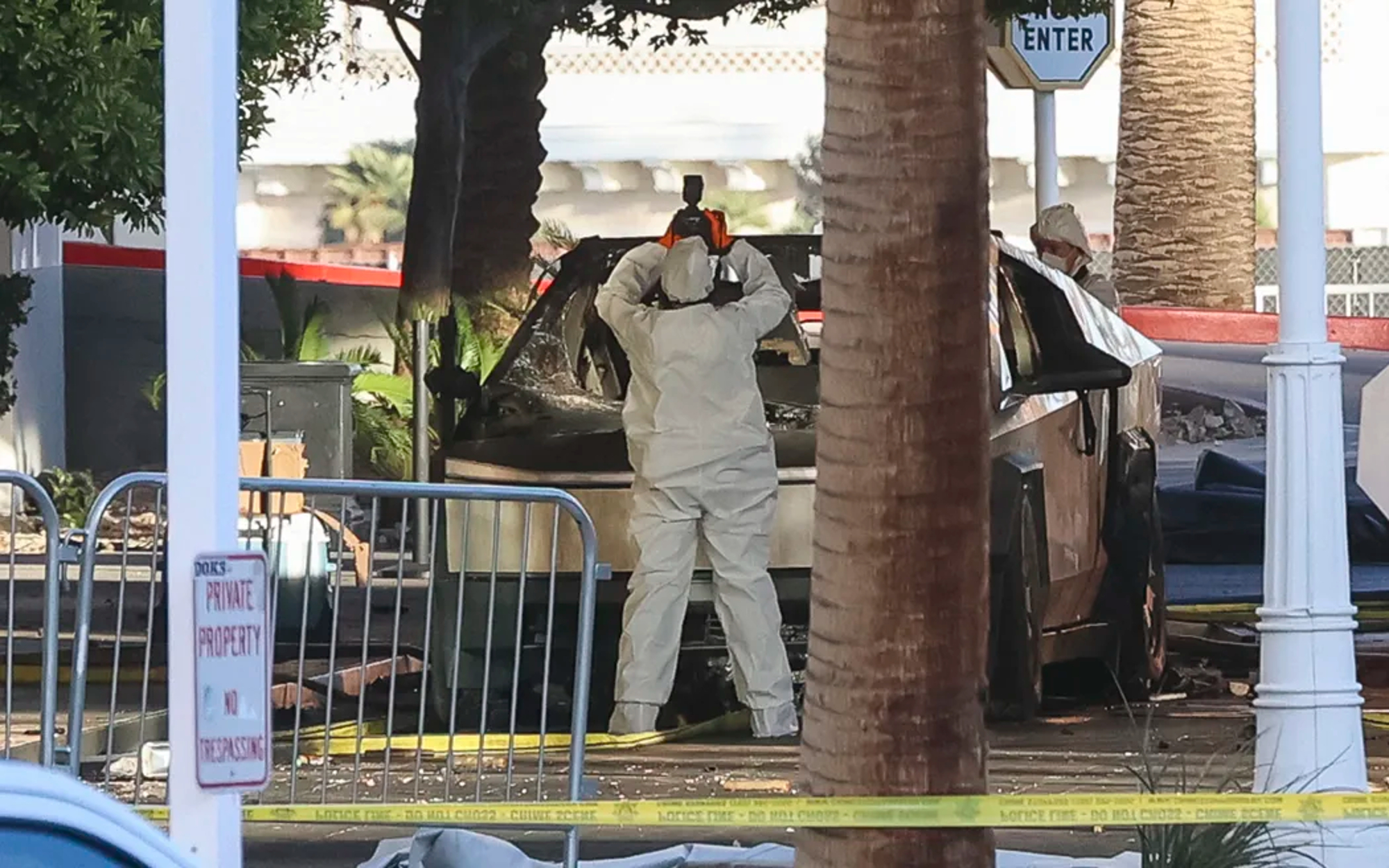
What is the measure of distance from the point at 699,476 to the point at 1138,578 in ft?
7.33

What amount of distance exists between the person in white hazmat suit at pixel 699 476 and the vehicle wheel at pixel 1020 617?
81cm

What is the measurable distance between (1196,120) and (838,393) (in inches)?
491

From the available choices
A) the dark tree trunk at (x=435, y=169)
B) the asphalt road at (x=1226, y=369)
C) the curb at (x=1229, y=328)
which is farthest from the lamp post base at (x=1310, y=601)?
the dark tree trunk at (x=435, y=169)

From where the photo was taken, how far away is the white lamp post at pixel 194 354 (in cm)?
395

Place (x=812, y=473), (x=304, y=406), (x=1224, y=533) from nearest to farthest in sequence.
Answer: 1. (x=812, y=473)
2. (x=304, y=406)
3. (x=1224, y=533)

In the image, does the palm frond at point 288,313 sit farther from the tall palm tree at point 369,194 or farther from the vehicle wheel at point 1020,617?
the tall palm tree at point 369,194

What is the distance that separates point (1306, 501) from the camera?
22.1 ft

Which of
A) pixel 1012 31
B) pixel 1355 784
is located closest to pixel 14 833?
pixel 1355 784

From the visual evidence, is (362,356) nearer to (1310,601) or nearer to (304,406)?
(304,406)

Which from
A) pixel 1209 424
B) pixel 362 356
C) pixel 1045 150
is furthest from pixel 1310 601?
pixel 362 356

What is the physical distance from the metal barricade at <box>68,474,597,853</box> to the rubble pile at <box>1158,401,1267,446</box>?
4560 millimetres

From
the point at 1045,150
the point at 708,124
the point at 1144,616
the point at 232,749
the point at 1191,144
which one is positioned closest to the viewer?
the point at 232,749

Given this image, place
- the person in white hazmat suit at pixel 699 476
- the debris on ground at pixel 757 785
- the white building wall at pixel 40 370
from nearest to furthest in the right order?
the debris on ground at pixel 757 785, the person in white hazmat suit at pixel 699 476, the white building wall at pixel 40 370

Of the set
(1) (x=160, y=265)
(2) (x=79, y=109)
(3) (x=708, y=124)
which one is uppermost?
(3) (x=708, y=124)
